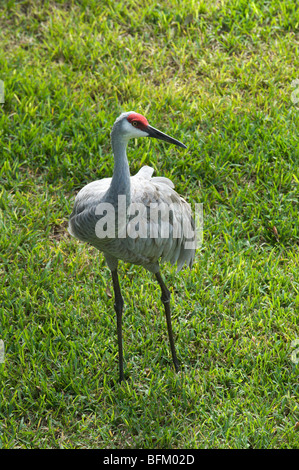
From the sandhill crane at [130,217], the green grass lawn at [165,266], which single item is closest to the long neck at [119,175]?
the sandhill crane at [130,217]

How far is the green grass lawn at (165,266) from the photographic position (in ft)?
13.8

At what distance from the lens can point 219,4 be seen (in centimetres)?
691

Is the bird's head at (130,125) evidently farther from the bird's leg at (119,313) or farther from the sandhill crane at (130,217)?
the bird's leg at (119,313)

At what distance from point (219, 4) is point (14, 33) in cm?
229

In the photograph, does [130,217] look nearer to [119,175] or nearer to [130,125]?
[119,175]

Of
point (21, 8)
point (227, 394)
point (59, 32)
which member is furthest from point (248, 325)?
point (21, 8)

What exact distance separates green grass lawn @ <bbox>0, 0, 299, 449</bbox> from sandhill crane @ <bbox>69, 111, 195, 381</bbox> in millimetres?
328

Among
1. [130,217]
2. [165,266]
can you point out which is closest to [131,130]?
[130,217]

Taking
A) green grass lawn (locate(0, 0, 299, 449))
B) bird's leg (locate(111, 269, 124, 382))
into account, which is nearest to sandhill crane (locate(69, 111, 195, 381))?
bird's leg (locate(111, 269, 124, 382))

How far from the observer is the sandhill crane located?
3.70 m

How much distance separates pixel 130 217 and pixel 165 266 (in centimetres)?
123

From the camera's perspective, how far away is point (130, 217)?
156 inches

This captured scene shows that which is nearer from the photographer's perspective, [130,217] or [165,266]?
[130,217]

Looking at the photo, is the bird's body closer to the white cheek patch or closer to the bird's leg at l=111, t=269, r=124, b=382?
the bird's leg at l=111, t=269, r=124, b=382
